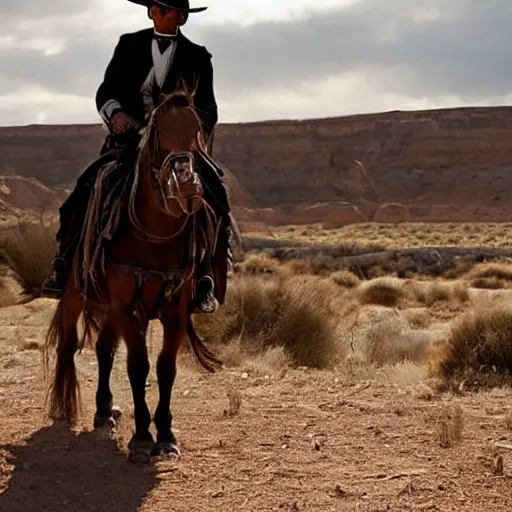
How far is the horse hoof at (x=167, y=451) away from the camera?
6.10m

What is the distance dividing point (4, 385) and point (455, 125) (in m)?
94.2

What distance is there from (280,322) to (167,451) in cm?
600

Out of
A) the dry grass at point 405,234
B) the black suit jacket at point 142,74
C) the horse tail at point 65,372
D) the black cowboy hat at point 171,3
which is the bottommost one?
the dry grass at point 405,234

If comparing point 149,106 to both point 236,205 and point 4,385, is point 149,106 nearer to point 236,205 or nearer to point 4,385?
point 4,385

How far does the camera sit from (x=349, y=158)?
9212cm

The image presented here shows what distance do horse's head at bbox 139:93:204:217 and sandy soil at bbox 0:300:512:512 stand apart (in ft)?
5.54

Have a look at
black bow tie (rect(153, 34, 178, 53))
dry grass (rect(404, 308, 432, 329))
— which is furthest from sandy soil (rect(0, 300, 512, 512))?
dry grass (rect(404, 308, 432, 329))

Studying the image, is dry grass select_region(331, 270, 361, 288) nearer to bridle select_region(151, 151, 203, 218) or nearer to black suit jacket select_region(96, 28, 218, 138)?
black suit jacket select_region(96, 28, 218, 138)

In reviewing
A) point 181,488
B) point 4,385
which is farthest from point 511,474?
point 4,385

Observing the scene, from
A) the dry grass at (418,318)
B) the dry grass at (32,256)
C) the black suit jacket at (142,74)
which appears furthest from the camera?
the dry grass at (32,256)

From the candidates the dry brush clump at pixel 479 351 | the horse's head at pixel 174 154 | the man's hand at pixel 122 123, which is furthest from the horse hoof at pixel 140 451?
the dry brush clump at pixel 479 351

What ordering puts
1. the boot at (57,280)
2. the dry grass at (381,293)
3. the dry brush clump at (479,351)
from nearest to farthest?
the boot at (57,280), the dry brush clump at (479,351), the dry grass at (381,293)

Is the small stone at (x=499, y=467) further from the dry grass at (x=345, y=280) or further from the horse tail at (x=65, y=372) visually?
the dry grass at (x=345, y=280)

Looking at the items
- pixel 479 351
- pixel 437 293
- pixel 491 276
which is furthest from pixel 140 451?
pixel 491 276
